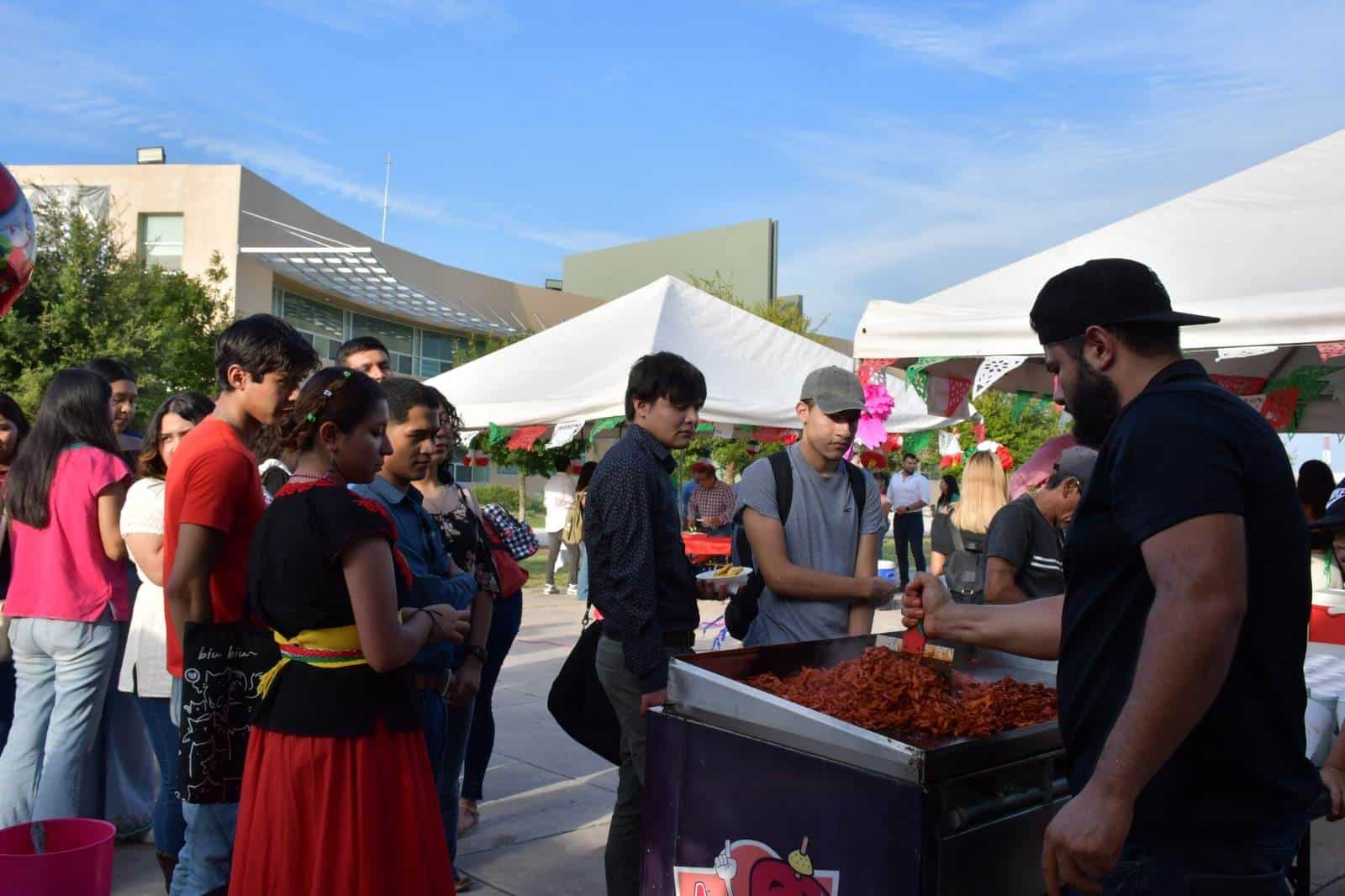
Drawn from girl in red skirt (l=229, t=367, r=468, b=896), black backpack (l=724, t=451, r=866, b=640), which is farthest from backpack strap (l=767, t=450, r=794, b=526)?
girl in red skirt (l=229, t=367, r=468, b=896)

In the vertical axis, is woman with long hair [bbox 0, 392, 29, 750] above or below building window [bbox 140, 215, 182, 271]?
below

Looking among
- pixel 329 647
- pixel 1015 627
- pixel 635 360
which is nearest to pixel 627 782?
pixel 329 647

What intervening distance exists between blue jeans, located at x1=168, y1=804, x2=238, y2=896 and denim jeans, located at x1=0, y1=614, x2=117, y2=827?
1.36 m

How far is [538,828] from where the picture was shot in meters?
4.80

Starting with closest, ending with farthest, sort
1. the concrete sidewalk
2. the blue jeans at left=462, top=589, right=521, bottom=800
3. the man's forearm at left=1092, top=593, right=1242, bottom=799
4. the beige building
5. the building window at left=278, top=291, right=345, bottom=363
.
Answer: the man's forearm at left=1092, top=593, right=1242, bottom=799, the concrete sidewalk, the blue jeans at left=462, top=589, right=521, bottom=800, the beige building, the building window at left=278, top=291, right=345, bottom=363

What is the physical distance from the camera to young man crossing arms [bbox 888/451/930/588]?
14117mm

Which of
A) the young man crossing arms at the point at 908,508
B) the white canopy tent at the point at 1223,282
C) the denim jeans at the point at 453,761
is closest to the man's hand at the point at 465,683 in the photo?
the denim jeans at the point at 453,761

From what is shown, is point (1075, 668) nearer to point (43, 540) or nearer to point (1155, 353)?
point (1155, 353)

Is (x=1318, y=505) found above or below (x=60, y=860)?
above

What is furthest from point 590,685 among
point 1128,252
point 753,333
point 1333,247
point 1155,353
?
point 753,333

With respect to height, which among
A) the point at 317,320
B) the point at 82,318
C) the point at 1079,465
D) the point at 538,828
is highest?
the point at 317,320

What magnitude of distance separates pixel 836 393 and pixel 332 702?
202cm

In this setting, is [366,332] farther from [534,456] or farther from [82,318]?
[534,456]

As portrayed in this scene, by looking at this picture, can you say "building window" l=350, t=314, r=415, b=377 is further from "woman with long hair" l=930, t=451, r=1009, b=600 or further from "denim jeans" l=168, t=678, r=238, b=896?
"denim jeans" l=168, t=678, r=238, b=896
